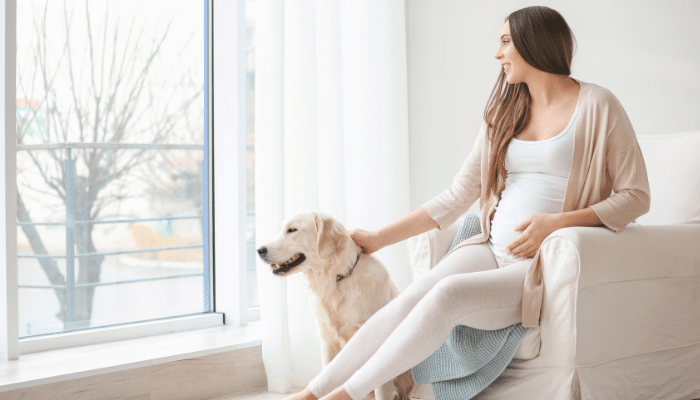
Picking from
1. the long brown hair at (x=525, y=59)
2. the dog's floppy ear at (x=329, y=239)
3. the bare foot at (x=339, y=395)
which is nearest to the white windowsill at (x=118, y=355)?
the dog's floppy ear at (x=329, y=239)

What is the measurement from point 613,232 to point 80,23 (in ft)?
7.36

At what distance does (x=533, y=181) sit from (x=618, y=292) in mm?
375

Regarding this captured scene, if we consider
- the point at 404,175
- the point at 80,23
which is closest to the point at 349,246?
the point at 404,175

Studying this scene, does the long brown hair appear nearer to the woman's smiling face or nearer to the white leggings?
the woman's smiling face

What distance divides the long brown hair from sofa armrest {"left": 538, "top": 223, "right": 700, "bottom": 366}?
1.29ft

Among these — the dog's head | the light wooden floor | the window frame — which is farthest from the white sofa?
the window frame

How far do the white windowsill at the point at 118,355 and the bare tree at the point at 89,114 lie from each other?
1.08 feet

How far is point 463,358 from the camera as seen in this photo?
150 centimetres

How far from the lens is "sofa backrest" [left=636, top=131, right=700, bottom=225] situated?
180 centimetres

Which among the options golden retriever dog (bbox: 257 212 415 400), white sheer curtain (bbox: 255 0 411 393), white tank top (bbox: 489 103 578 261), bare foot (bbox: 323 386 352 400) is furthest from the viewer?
white sheer curtain (bbox: 255 0 411 393)

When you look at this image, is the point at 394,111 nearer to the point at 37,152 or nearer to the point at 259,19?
the point at 259,19

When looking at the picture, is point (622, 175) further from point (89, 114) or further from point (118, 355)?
point (89, 114)

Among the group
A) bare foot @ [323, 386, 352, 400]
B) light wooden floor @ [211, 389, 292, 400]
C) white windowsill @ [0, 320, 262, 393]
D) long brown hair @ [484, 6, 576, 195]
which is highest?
long brown hair @ [484, 6, 576, 195]

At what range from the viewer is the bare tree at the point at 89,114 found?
2.36 meters
